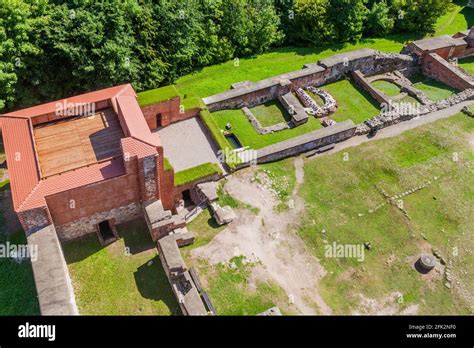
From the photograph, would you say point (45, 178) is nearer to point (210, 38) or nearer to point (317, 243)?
point (317, 243)

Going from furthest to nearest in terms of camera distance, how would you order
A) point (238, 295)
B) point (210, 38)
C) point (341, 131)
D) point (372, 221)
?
point (210, 38), point (341, 131), point (372, 221), point (238, 295)

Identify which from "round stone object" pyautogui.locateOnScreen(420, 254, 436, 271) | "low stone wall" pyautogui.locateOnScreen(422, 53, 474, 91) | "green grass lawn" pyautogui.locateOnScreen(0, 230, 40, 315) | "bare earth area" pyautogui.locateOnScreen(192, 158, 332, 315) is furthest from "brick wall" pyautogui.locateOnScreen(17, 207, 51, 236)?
"low stone wall" pyautogui.locateOnScreen(422, 53, 474, 91)

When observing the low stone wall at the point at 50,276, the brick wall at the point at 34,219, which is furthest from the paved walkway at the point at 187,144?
the low stone wall at the point at 50,276

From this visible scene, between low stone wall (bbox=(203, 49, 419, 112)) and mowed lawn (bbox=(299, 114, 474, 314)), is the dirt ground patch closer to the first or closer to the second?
mowed lawn (bbox=(299, 114, 474, 314))

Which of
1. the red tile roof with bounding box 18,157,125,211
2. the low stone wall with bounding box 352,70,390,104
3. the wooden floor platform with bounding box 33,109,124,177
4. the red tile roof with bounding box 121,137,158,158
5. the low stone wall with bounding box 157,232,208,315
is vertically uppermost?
the red tile roof with bounding box 121,137,158,158

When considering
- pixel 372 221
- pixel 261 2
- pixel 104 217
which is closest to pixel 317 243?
pixel 372 221

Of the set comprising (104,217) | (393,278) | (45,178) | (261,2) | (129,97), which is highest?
(261,2)

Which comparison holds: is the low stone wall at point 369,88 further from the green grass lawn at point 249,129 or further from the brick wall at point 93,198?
the brick wall at point 93,198
